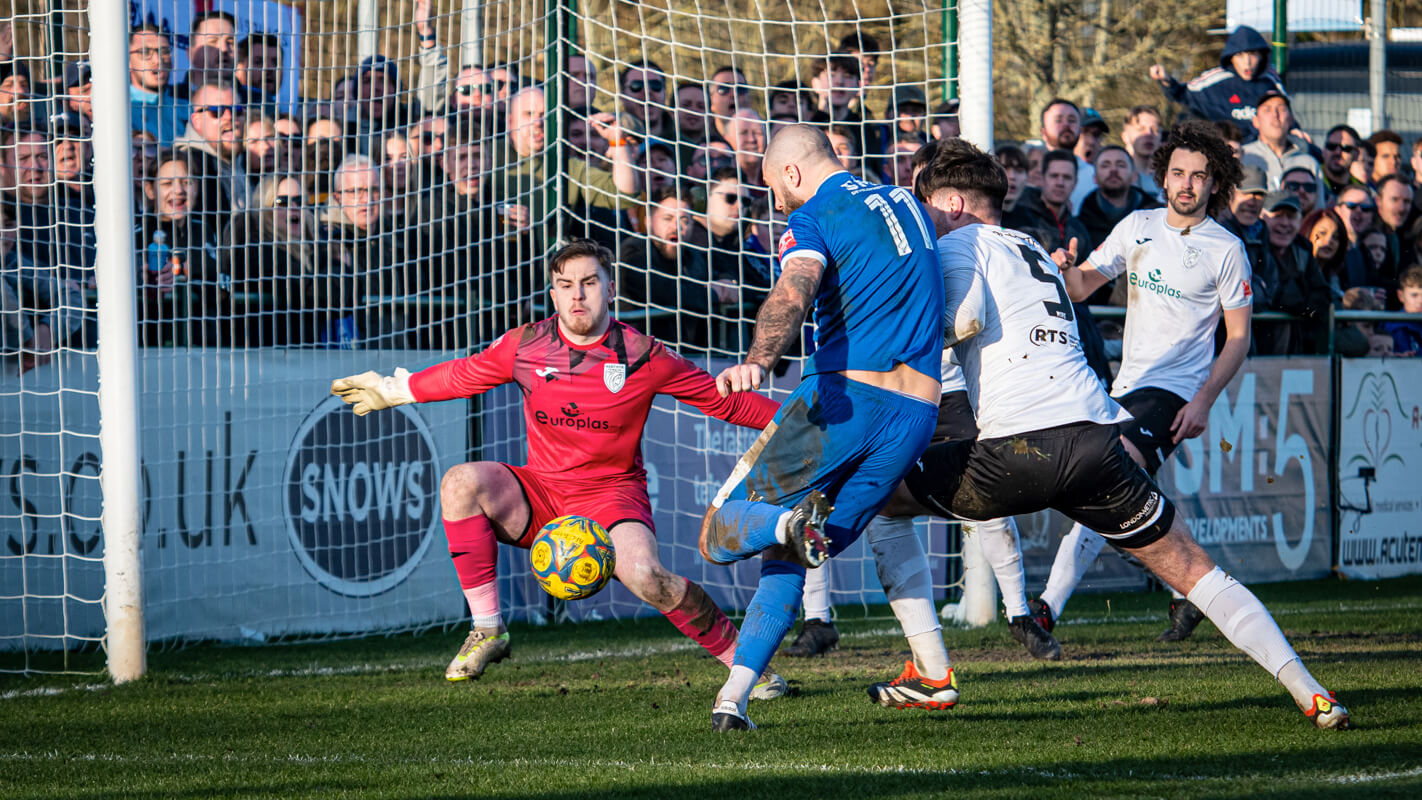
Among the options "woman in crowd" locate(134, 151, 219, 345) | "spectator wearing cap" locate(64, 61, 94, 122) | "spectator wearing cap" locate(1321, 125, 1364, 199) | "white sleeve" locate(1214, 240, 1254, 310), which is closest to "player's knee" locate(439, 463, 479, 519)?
"woman in crowd" locate(134, 151, 219, 345)

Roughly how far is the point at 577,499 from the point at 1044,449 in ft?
7.23

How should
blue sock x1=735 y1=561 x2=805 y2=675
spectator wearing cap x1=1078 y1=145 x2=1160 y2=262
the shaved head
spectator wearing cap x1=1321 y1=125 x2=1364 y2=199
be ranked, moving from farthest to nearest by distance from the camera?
spectator wearing cap x1=1321 y1=125 x2=1364 y2=199 < spectator wearing cap x1=1078 y1=145 x2=1160 y2=262 < the shaved head < blue sock x1=735 y1=561 x2=805 y2=675

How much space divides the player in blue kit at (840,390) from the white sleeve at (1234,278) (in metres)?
2.52

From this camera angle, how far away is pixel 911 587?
219 inches

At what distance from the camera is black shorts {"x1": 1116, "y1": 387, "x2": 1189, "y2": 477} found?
22.5 ft

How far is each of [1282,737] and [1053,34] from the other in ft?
62.7

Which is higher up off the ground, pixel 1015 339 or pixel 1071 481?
pixel 1015 339

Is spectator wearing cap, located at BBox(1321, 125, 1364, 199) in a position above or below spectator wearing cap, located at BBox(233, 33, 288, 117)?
below

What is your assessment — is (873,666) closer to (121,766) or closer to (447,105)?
(121,766)

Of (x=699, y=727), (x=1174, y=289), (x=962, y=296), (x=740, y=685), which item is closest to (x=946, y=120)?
(x=1174, y=289)

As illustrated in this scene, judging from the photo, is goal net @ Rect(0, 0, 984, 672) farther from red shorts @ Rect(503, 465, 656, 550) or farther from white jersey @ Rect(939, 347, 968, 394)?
red shorts @ Rect(503, 465, 656, 550)

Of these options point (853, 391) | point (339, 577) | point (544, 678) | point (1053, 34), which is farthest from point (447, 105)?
point (1053, 34)

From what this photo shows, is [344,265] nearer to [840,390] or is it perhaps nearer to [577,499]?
[577,499]

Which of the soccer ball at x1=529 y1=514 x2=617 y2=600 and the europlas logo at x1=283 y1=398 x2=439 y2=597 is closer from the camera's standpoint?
the soccer ball at x1=529 y1=514 x2=617 y2=600
